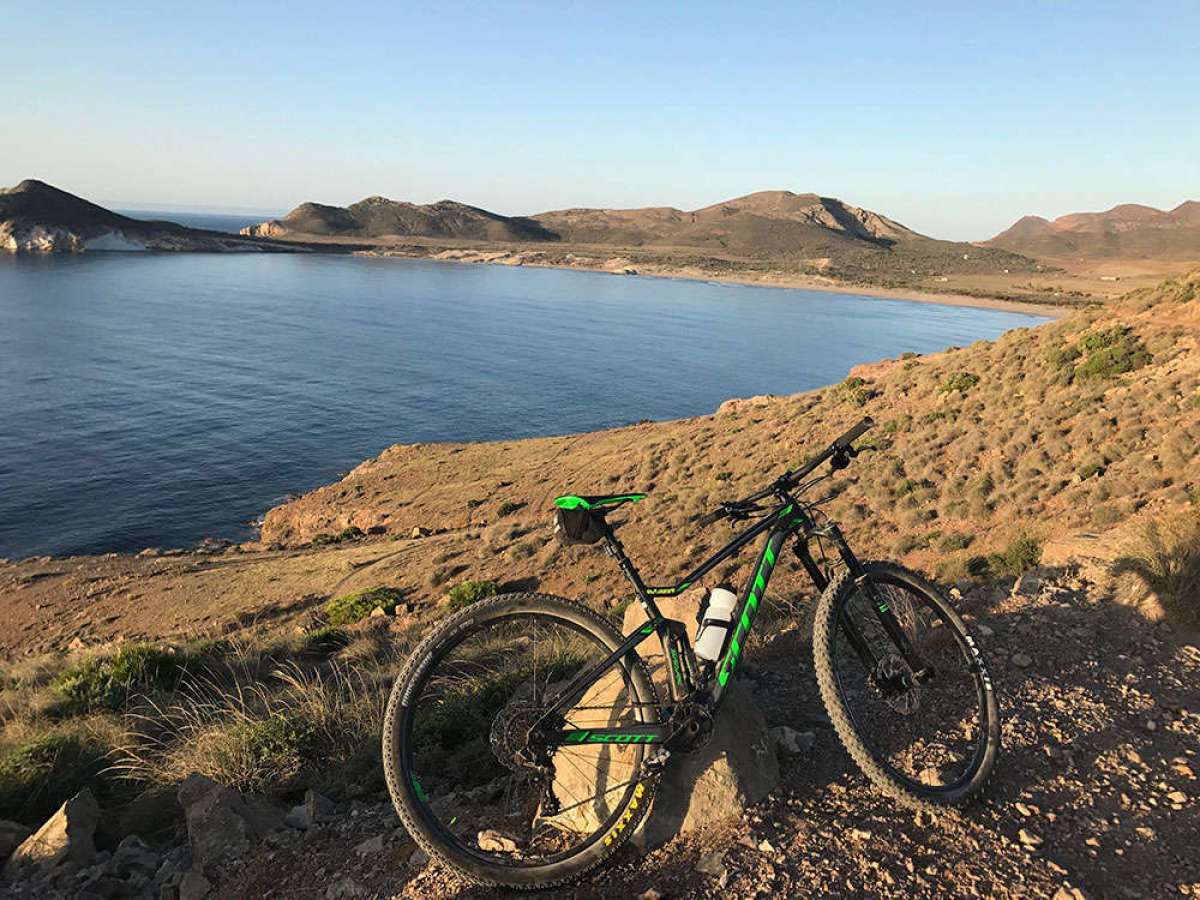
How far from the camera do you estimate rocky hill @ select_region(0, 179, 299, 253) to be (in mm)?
153875

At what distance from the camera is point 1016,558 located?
990 cm

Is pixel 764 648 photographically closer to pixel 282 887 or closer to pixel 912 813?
pixel 912 813

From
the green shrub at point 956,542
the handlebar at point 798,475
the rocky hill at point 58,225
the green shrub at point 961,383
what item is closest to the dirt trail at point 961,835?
the handlebar at point 798,475

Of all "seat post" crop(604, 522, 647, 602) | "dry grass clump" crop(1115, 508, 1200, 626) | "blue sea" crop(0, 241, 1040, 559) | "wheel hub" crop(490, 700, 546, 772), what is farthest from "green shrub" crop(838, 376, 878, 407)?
"wheel hub" crop(490, 700, 546, 772)

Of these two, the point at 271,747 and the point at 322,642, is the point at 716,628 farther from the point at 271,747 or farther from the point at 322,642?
the point at 322,642

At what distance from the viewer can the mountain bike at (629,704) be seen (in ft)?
11.4

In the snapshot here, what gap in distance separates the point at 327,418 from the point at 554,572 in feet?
140

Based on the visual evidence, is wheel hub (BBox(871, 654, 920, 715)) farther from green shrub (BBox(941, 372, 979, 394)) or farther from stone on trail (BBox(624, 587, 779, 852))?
green shrub (BBox(941, 372, 979, 394))

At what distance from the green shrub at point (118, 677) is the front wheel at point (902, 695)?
9.76 meters

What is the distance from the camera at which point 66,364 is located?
6556cm

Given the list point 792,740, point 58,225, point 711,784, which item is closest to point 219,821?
point 711,784

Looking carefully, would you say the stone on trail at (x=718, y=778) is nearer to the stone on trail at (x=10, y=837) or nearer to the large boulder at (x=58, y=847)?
the large boulder at (x=58, y=847)

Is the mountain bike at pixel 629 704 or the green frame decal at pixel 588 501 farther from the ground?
the green frame decal at pixel 588 501

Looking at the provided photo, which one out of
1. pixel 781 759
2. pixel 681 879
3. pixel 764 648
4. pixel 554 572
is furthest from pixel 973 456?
pixel 681 879
